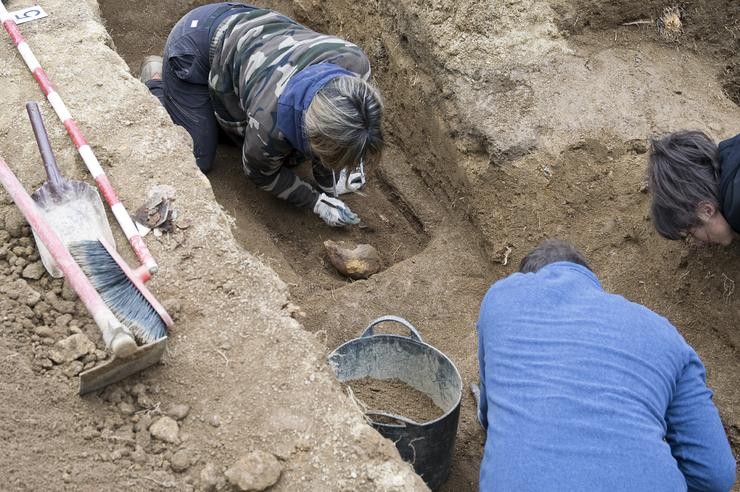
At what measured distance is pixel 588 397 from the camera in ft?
6.63

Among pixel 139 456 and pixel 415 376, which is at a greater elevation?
pixel 139 456

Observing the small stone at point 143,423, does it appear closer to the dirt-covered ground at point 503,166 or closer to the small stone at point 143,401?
the small stone at point 143,401

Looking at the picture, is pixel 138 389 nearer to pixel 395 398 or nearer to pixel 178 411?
pixel 178 411

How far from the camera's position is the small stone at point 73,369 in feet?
7.92

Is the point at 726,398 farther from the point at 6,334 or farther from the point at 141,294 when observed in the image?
the point at 6,334

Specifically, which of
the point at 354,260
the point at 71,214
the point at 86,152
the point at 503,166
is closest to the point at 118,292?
the point at 71,214

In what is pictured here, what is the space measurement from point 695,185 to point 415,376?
54.9 inches

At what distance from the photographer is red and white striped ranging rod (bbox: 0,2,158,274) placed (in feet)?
9.33

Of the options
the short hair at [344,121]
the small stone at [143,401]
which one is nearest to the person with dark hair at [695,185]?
the short hair at [344,121]

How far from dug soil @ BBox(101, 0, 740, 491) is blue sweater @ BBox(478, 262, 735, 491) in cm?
130

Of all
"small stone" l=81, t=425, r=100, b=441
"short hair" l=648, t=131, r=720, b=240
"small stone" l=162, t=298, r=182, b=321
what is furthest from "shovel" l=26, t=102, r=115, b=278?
"short hair" l=648, t=131, r=720, b=240

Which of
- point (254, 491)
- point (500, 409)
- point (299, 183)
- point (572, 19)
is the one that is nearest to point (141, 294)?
point (254, 491)

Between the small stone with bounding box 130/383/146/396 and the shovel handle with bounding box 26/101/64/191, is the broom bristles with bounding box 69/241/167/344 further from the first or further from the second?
the shovel handle with bounding box 26/101/64/191

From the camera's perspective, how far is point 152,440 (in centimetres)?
234
